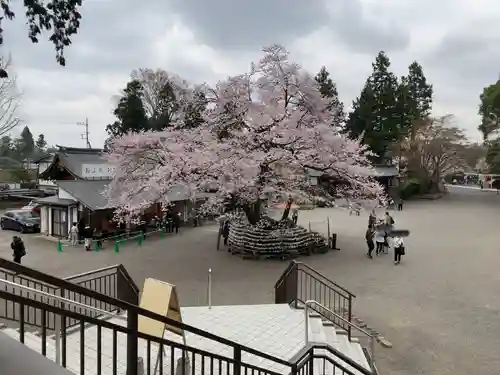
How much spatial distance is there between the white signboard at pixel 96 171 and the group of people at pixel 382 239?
18.0 metres

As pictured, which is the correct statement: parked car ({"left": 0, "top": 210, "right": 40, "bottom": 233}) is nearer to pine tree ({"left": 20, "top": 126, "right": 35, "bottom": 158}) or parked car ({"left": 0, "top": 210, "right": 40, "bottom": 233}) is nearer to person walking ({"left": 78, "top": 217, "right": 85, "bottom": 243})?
person walking ({"left": 78, "top": 217, "right": 85, "bottom": 243})

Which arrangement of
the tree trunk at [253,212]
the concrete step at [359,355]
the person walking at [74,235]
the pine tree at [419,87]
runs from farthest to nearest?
the pine tree at [419,87] → the person walking at [74,235] → the tree trunk at [253,212] → the concrete step at [359,355]

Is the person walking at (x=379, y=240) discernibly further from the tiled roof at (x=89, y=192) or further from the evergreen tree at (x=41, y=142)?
the evergreen tree at (x=41, y=142)

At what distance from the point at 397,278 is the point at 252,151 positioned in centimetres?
718

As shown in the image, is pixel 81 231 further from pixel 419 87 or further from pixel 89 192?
pixel 419 87

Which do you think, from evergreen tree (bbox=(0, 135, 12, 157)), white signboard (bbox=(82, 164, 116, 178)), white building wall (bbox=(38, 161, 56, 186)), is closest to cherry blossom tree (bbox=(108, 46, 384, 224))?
white signboard (bbox=(82, 164, 116, 178))

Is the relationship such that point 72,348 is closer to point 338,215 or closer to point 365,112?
point 338,215

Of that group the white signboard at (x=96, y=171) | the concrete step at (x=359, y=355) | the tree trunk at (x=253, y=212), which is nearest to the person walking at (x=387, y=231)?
the tree trunk at (x=253, y=212)

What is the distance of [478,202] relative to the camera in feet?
129

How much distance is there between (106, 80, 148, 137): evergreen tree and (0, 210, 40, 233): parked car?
16456 mm

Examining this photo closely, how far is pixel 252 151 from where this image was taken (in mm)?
16984

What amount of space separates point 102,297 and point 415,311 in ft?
32.6

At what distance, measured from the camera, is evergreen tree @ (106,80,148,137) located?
3969 centimetres

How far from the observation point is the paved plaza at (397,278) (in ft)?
27.6
